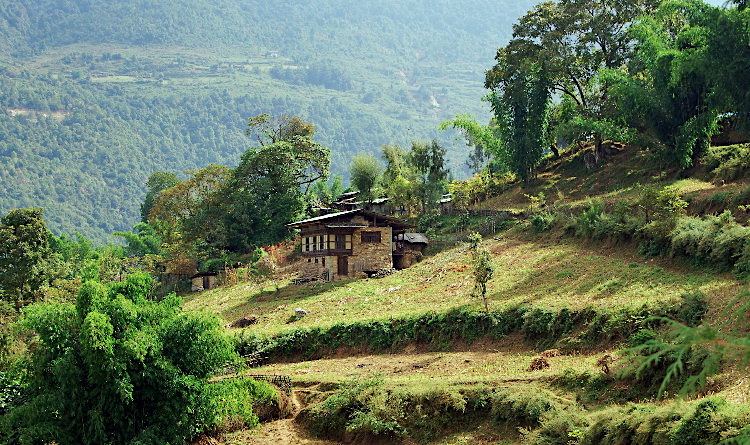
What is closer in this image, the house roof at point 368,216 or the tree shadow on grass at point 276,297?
the tree shadow on grass at point 276,297

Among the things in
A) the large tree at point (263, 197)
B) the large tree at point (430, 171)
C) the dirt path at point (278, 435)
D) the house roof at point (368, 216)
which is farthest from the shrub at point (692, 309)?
the large tree at point (263, 197)

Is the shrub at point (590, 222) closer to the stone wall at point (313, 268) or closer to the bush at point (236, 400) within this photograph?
the stone wall at point (313, 268)

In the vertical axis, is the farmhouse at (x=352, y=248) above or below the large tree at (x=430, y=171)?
below

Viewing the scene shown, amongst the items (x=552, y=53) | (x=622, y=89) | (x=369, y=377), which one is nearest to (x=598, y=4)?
(x=552, y=53)

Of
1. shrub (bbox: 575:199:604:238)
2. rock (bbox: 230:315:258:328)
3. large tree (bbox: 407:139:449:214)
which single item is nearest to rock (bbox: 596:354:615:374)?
shrub (bbox: 575:199:604:238)

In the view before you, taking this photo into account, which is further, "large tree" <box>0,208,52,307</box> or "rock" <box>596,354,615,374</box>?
"large tree" <box>0,208,52,307</box>

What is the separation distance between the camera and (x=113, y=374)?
2353cm

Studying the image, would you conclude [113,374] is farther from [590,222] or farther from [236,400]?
[590,222]

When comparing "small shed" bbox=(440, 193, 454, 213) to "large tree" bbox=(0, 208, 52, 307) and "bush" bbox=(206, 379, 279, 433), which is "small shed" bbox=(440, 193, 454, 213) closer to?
"large tree" bbox=(0, 208, 52, 307)

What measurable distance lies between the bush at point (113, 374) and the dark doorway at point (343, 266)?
2624 centimetres

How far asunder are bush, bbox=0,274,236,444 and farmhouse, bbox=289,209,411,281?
2616 centimetres

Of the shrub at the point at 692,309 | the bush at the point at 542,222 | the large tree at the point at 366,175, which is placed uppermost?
the large tree at the point at 366,175

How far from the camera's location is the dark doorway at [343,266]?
51.5 m

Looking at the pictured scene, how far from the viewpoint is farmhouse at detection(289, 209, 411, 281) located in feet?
168
